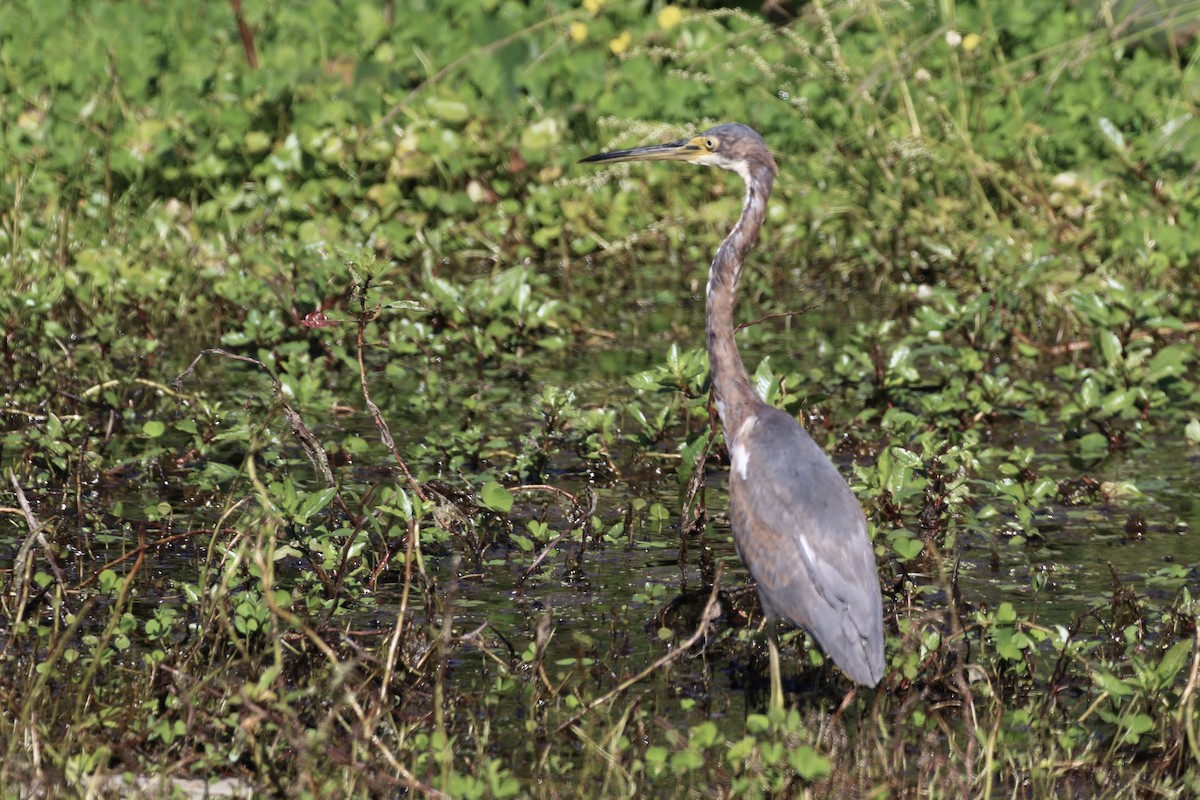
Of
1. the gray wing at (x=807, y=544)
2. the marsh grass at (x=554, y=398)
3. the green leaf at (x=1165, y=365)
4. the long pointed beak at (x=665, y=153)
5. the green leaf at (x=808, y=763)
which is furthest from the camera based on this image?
the green leaf at (x=1165, y=365)

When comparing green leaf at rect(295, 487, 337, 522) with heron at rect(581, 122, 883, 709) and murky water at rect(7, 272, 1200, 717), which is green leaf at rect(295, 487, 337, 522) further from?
heron at rect(581, 122, 883, 709)

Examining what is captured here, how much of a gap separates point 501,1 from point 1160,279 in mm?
4480

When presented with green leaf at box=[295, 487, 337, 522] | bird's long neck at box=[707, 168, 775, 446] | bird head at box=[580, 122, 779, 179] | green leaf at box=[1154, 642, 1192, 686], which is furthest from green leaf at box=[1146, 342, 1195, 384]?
green leaf at box=[295, 487, 337, 522]

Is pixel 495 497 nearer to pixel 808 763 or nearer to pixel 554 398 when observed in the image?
pixel 554 398

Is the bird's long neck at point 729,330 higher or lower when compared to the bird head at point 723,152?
lower

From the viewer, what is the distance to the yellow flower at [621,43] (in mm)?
8969

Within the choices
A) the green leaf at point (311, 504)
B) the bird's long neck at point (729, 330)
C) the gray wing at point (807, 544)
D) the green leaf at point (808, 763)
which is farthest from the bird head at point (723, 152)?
the green leaf at point (808, 763)

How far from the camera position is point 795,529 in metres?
3.84

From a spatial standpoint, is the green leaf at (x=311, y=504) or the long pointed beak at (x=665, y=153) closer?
the green leaf at (x=311, y=504)

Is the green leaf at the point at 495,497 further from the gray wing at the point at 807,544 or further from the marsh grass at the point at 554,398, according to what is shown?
the gray wing at the point at 807,544

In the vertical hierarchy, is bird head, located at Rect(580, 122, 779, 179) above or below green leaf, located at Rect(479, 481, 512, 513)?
above

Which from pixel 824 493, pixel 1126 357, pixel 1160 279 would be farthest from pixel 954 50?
pixel 824 493

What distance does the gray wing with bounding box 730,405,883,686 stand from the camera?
3646mm

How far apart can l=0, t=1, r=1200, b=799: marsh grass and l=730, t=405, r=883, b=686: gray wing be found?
0.12 meters
